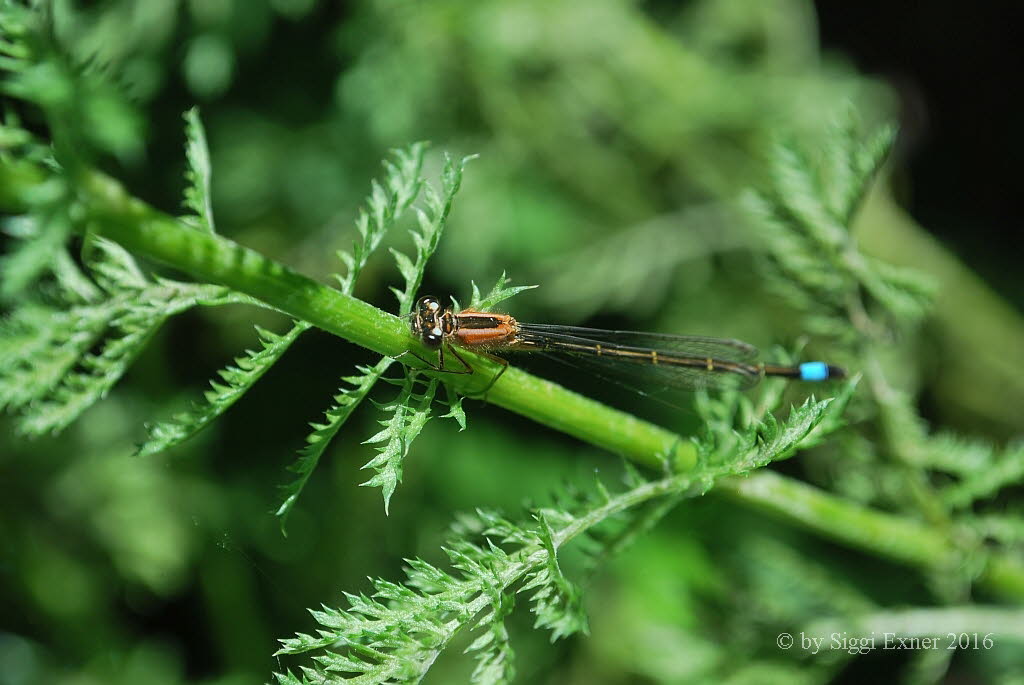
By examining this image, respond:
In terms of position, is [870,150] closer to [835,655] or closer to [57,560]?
[835,655]

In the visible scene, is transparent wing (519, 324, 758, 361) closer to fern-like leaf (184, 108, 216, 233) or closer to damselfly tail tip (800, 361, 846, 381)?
damselfly tail tip (800, 361, 846, 381)

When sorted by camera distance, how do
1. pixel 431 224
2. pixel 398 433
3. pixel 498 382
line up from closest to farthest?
1. pixel 398 433
2. pixel 431 224
3. pixel 498 382

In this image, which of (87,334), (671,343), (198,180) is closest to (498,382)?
(198,180)

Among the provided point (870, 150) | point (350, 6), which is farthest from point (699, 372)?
point (350, 6)

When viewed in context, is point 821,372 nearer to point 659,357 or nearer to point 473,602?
point 659,357

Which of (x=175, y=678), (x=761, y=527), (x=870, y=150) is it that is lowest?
(x=761, y=527)

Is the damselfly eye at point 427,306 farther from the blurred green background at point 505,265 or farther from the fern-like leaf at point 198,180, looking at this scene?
the blurred green background at point 505,265
